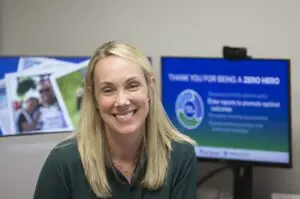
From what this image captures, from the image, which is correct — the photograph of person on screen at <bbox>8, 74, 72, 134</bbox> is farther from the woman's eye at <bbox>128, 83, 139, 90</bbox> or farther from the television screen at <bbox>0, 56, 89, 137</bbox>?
the woman's eye at <bbox>128, 83, 139, 90</bbox>

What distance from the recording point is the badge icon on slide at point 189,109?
218 cm

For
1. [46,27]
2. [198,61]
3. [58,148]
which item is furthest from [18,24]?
[58,148]

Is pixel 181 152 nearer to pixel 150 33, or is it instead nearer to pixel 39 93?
pixel 39 93

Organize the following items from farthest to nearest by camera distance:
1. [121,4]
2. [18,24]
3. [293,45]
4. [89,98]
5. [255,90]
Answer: [18,24], [121,4], [293,45], [255,90], [89,98]

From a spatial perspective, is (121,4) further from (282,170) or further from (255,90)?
(282,170)

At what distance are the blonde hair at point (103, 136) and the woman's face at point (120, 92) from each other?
0.03 metres

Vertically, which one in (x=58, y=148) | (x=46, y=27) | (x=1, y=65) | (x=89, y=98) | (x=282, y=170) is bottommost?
(x=282, y=170)

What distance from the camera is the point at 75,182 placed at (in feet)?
5.23

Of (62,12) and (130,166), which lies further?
(62,12)

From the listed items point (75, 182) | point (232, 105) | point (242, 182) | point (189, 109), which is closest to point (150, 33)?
point (189, 109)

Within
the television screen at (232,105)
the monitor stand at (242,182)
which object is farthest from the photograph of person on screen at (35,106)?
the monitor stand at (242,182)

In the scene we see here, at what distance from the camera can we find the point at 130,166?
1646 mm

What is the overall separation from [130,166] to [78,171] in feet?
0.57

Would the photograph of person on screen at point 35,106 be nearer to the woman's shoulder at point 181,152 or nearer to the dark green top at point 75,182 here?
the dark green top at point 75,182
